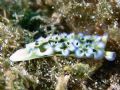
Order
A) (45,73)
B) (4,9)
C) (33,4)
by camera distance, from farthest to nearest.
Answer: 1. (33,4)
2. (4,9)
3. (45,73)

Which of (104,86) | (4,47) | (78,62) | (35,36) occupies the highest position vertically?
(35,36)

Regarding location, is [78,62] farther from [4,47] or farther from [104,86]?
[4,47]

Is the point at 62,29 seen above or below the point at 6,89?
above

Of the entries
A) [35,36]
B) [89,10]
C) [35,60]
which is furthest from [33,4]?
[35,60]

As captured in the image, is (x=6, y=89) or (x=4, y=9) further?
(x=4, y=9)
